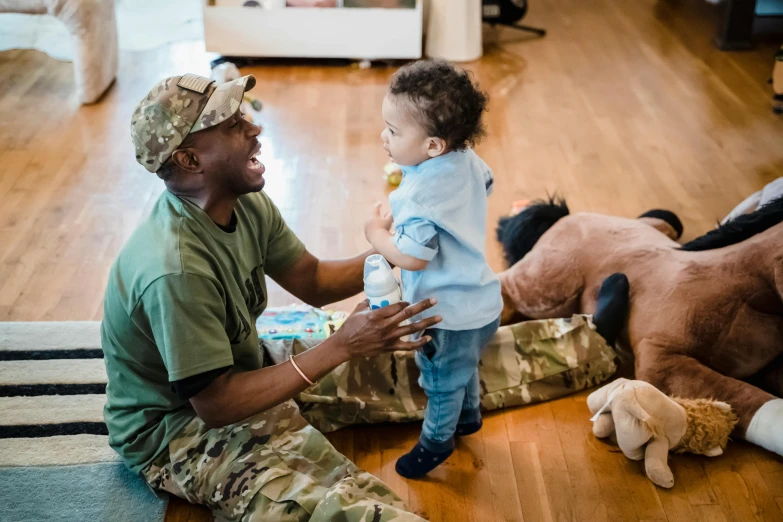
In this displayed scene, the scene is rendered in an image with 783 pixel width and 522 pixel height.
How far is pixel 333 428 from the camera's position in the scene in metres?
1.85

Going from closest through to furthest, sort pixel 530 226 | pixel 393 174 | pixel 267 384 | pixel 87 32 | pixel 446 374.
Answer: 1. pixel 267 384
2. pixel 446 374
3. pixel 530 226
4. pixel 393 174
5. pixel 87 32

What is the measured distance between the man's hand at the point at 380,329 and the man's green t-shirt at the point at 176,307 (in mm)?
213

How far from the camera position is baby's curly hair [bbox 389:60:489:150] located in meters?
1.35

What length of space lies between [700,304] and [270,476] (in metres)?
1.06

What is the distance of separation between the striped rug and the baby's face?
2.86 ft

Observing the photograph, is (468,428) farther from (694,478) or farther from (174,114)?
(174,114)

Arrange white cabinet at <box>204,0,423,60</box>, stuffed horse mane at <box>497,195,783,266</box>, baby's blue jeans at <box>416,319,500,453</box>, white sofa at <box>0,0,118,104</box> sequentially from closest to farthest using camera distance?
baby's blue jeans at <box>416,319,500,453</box> → stuffed horse mane at <box>497,195,783,266</box> → white sofa at <box>0,0,118,104</box> → white cabinet at <box>204,0,423,60</box>

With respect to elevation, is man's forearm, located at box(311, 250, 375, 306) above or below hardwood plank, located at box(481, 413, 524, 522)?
above

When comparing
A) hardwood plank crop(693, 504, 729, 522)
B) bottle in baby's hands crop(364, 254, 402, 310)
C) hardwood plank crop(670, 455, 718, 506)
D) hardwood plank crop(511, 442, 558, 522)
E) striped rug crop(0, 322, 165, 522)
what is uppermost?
bottle in baby's hands crop(364, 254, 402, 310)

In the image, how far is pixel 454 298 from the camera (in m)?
1.51

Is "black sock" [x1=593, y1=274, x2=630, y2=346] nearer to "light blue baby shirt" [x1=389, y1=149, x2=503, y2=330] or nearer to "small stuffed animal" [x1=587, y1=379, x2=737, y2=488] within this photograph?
"small stuffed animal" [x1=587, y1=379, x2=737, y2=488]

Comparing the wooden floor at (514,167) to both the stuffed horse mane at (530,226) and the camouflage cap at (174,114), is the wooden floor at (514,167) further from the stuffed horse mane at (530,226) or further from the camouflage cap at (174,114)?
the camouflage cap at (174,114)

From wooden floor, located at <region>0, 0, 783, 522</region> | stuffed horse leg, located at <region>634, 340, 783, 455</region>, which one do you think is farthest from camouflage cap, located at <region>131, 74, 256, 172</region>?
stuffed horse leg, located at <region>634, 340, 783, 455</region>

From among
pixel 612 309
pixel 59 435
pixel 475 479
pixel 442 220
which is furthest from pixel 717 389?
pixel 59 435
